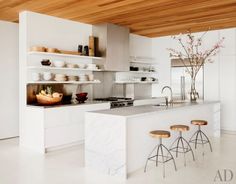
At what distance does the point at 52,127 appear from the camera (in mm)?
4793

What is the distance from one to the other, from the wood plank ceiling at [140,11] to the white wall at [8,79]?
0.37 m

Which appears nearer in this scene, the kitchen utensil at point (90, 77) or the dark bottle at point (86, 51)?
the dark bottle at point (86, 51)

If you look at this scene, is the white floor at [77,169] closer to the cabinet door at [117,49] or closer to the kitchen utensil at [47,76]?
the kitchen utensil at [47,76]

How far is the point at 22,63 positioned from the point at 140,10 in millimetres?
2574

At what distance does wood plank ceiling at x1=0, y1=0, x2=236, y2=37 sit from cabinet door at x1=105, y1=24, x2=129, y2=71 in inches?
8.0

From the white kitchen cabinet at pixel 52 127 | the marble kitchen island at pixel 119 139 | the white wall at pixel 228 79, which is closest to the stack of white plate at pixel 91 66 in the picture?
the white kitchen cabinet at pixel 52 127

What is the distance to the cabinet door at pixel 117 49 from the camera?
611cm

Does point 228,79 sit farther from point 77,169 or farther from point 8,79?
point 8,79

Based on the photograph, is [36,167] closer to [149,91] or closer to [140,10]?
[140,10]

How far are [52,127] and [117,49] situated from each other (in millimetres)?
2599

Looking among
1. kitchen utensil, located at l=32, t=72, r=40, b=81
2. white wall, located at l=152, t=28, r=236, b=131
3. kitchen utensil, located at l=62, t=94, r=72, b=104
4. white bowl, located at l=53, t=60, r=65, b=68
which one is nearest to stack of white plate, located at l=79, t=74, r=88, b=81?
kitchen utensil, located at l=62, t=94, r=72, b=104

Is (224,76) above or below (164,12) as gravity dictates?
below

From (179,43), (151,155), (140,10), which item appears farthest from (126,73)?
(151,155)

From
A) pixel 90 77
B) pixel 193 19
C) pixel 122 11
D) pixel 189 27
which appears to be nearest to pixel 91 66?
pixel 90 77
